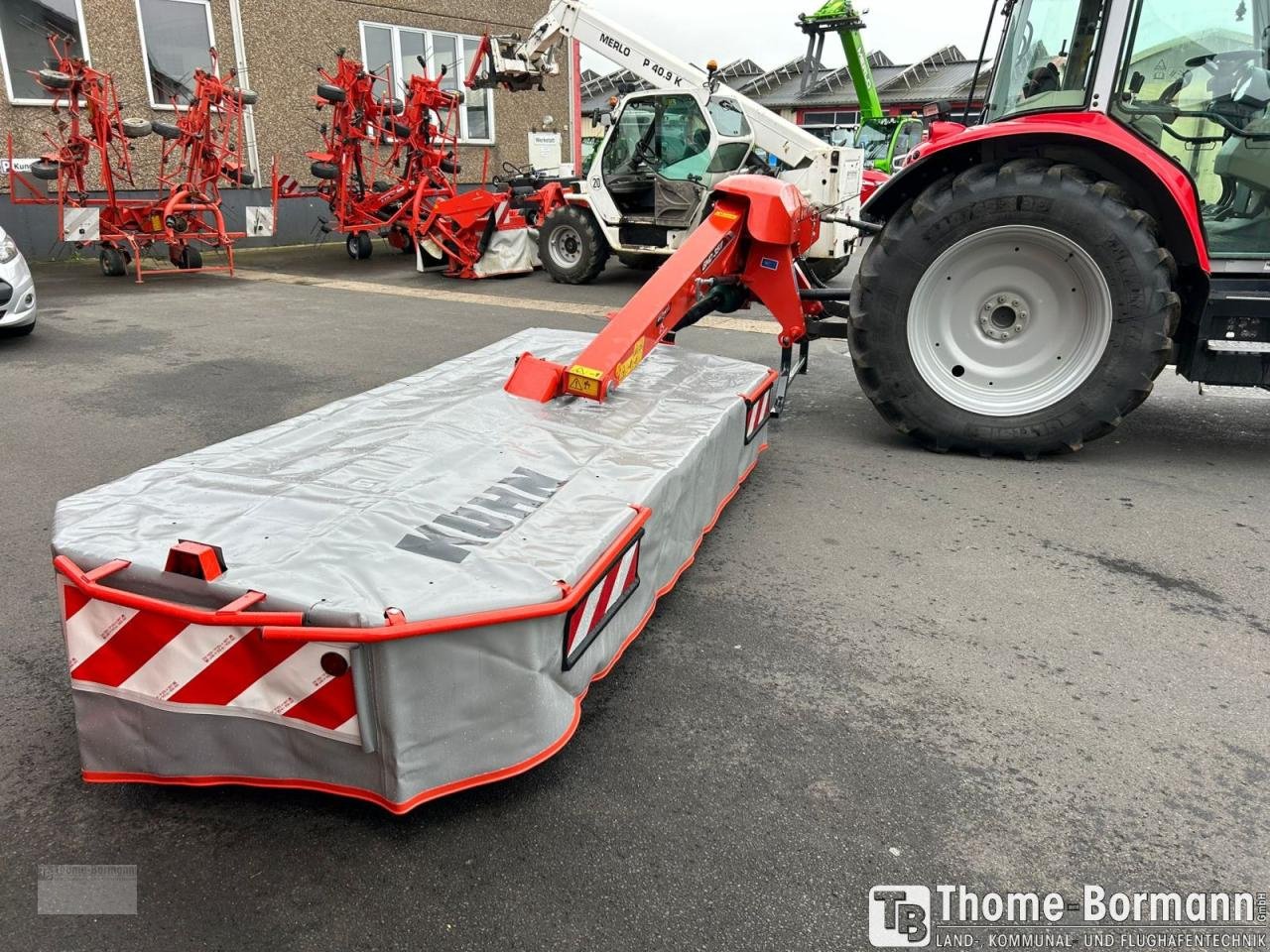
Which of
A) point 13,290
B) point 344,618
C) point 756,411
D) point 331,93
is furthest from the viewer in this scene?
point 331,93

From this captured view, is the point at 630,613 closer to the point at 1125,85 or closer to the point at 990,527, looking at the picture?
the point at 990,527

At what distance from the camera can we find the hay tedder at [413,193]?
1114 centimetres

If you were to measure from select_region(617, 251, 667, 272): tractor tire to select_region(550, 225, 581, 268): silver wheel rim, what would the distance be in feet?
1.83

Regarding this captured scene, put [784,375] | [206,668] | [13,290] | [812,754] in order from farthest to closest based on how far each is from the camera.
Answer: [13,290]
[784,375]
[812,754]
[206,668]

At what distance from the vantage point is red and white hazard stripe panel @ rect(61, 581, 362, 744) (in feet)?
6.05

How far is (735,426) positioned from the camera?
11.7 feet

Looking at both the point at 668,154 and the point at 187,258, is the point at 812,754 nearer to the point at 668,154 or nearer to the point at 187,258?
the point at 668,154

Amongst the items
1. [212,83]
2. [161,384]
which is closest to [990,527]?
[161,384]

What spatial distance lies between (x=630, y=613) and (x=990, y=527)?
190cm

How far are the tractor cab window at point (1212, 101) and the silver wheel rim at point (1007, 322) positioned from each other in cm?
68

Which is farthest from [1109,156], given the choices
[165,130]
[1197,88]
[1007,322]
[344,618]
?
[165,130]

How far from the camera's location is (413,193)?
12.2 metres

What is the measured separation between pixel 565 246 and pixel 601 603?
9.40 meters

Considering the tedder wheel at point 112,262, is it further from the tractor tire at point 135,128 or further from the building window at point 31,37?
the building window at point 31,37
